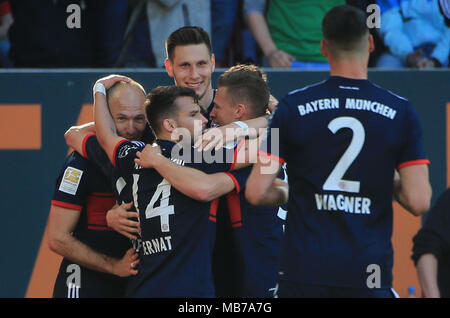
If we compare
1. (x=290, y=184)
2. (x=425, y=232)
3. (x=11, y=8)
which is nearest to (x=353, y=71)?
(x=290, y=184)

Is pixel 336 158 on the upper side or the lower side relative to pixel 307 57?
lower

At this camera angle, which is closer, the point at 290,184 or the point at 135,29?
the point at 290,184

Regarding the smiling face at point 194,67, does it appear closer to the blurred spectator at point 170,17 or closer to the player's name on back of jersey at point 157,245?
the player's name on back of jersey at point 157,245

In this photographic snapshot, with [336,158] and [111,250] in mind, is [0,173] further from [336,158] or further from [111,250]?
[336,158]

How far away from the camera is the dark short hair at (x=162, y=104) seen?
4379 millimetres

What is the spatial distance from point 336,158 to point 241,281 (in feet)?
3.51

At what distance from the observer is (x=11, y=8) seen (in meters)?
7.59

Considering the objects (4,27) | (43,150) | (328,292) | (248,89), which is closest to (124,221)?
(248,89)

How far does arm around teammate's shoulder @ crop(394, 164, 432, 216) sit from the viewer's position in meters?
3.79

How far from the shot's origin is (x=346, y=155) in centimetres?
381

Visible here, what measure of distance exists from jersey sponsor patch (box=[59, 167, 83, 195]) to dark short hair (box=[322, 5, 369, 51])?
176 cm

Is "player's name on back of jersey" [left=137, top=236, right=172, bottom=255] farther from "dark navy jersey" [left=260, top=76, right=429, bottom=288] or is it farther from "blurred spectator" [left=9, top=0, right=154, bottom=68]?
"blurred spectator" [left=9, top=0, right=154, bottom=68]

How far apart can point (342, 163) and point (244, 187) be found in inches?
26.9

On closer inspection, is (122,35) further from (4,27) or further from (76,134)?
(76,134)
